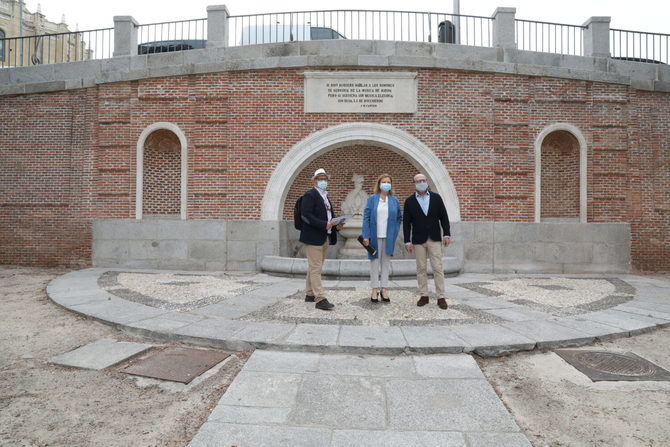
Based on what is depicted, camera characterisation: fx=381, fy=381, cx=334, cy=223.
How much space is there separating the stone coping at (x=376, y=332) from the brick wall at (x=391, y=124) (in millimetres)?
4692

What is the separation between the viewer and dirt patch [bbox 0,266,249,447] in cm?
251

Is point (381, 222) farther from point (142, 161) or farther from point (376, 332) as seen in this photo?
point (142, 161)

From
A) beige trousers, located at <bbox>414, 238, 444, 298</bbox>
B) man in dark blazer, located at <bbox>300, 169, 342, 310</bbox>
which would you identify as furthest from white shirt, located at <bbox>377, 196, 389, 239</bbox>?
man in dark blazer, located at <bbox>300, 169, 342, 310</bbox>

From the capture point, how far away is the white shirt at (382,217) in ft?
18.5

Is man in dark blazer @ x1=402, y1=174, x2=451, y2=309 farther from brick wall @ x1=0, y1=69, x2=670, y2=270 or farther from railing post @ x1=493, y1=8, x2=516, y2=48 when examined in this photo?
railing post @ x1=493, y1=8, x2=516, y2=48

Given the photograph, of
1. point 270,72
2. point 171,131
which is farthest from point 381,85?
point 171,131

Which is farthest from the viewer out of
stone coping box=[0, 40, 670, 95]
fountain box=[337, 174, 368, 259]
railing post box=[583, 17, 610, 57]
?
railing post box=[583, 17, 610, 57]

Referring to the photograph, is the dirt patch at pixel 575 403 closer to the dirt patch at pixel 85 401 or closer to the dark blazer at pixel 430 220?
the dark blazer at pixel 430 220

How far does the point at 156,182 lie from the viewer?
10.4 m

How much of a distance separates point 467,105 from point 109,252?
10002mm

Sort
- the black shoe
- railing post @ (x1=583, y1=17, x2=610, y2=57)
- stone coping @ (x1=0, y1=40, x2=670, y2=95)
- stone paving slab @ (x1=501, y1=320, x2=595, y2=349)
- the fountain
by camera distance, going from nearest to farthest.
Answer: stone paving slab @ (x1=501, y1=320, x2=595, y2=349) < the black shoe < stone coping @ (x1=0, y1=40, x2=670, y2=95) < the fountain < railing post @ (x1=583, y1=17, x2=610, y2=57)

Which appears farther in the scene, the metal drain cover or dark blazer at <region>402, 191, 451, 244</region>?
dark blazer at <region>402, 191, 451, 244</region>

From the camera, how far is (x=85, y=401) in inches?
117

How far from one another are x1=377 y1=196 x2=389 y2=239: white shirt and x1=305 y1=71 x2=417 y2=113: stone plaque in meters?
4.84
